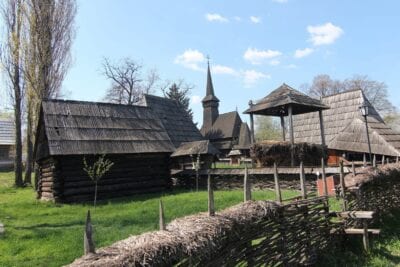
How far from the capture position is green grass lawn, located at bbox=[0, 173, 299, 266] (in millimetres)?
7164

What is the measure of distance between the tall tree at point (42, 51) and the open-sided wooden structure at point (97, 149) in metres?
5.76

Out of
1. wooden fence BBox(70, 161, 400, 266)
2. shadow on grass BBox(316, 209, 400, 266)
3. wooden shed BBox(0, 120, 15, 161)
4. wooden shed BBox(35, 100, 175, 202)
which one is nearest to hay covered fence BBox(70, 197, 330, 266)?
wooden fence BBox(70, 161, 400, 266)

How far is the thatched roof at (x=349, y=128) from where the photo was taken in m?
17.1

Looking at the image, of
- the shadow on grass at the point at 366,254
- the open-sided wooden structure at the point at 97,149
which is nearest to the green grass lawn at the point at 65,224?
the open-sided wooden structure at the point at 97,149

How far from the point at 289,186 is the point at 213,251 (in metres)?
11.0

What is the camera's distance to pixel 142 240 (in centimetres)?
321

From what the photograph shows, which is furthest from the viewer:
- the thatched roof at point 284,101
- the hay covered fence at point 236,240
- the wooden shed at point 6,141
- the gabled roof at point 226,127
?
the gabled roof at point 226,127

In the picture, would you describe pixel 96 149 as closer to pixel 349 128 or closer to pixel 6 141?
pixel 349 128

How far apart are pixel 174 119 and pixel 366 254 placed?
1858cm

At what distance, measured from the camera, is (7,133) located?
39062 mm

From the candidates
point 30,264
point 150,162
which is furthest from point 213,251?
point 150,162

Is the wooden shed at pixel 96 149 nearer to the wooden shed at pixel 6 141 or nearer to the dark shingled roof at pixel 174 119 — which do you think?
the dark shingled roof at pixel 174 119

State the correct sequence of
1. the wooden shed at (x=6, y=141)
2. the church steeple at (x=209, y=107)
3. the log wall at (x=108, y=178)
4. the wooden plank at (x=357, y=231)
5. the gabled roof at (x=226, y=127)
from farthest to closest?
the church steeple at (x=209, y=107) < the gabled roof at (x=226, y=127) < the wooden shed at (x=6, y=141) < the log wall at (x=108, y=178) < the wooden plank at (x=357, y=231)

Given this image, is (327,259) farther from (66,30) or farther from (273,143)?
(66,30)
